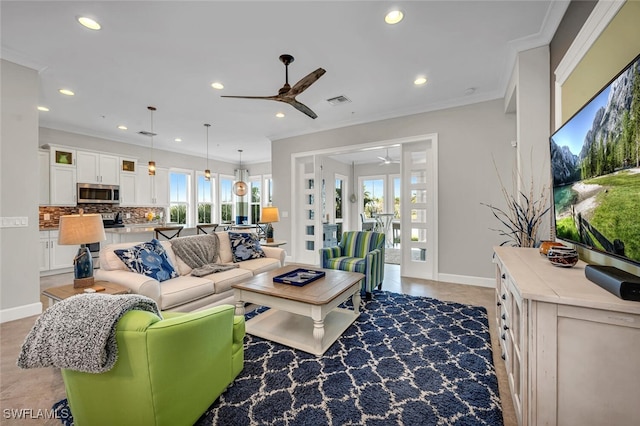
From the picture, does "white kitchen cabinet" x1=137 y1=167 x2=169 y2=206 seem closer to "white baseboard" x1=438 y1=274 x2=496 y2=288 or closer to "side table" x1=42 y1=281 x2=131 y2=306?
"side table" x1=42 y1=281 x2=131 y2=306

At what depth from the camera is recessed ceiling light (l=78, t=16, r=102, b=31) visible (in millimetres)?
2428

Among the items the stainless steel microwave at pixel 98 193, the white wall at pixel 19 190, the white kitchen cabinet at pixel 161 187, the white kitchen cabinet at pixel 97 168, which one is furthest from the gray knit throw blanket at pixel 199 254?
the white kitchen cabinet at pixel 161 187

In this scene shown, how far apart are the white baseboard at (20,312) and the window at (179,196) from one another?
441 centimetres

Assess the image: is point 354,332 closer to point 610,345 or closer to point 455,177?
point 610,345

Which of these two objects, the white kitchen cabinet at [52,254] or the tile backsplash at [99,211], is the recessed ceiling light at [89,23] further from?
the tile backsplash at [99,211]

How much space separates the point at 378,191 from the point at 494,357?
6812mm

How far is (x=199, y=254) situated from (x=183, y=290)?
0.90 metres

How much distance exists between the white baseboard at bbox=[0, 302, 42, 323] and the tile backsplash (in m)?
2.73

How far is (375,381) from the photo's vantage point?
6.23 ft

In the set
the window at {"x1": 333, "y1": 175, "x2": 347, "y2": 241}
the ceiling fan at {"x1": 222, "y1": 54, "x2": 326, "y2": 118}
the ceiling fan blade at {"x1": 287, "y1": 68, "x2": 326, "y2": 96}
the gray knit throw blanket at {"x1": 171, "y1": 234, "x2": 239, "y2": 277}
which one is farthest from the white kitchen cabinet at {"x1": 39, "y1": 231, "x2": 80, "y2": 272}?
the window at {"x1": 333, "y1": 175, "x2": 347, "y2": 241}

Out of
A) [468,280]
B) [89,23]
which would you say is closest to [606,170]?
[468,280]

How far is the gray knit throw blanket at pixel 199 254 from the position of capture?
326 centimetres

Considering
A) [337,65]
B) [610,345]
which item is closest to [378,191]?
→ [337,65]

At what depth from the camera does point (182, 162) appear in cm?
766
